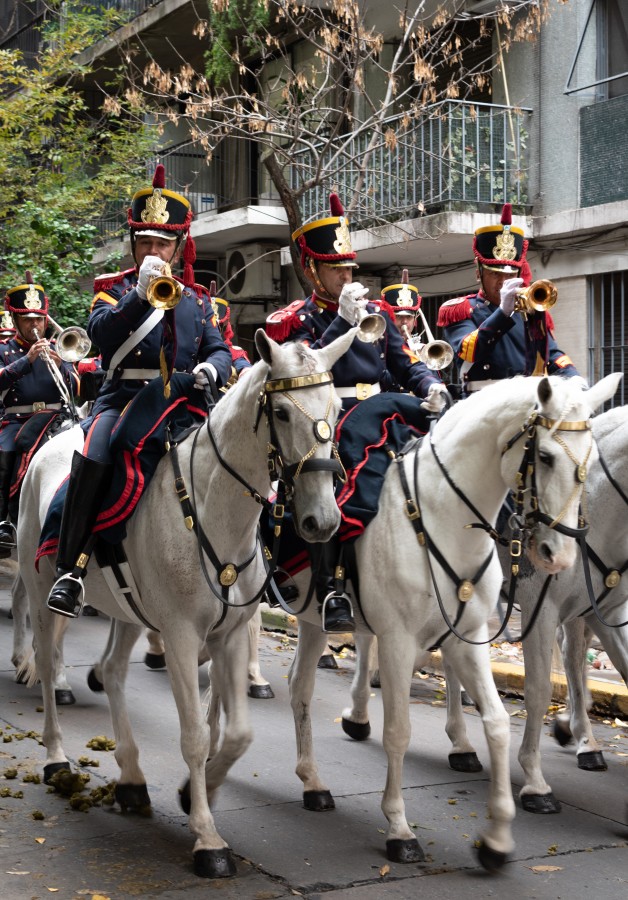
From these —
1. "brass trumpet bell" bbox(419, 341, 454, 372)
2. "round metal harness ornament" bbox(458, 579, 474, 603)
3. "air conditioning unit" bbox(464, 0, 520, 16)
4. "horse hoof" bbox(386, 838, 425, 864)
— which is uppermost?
"air conditioning unit" bbox(464, 0, 520, 16)

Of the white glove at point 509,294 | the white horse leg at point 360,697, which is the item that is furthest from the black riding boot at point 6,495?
the white glove at point 509,294

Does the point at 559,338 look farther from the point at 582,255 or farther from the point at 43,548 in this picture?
the point at 43,548

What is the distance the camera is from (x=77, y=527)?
232 inches

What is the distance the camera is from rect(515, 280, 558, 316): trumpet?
619 centimetres

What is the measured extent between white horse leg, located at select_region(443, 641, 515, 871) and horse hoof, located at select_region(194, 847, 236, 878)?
1.14 meters

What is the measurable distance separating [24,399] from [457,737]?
Result: 5.22m

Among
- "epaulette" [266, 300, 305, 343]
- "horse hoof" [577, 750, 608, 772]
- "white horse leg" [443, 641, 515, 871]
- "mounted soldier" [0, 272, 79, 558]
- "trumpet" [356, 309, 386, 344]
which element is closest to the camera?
"white horse leg" [443, 641, 515, 871]

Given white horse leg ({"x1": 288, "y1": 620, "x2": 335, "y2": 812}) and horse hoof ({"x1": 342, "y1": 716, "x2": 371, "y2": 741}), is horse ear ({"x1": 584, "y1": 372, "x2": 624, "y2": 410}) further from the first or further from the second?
horse hoof ({"x1": 342, "y1": 716, "x2": 371, "y2": 741})

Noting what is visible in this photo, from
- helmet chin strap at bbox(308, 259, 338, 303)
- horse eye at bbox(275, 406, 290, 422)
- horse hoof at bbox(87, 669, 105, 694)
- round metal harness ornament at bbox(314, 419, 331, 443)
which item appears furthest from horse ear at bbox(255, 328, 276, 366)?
horse hoof at bbox(87, 669, 105, 694)

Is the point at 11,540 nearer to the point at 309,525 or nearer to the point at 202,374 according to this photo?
the point at 202,374

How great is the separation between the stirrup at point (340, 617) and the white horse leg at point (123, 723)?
1.29m

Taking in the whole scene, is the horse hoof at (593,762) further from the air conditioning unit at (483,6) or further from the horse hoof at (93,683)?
the air conditioning unit at (483,6)

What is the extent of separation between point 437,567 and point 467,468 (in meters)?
0.49

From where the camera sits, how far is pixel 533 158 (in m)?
16.3
